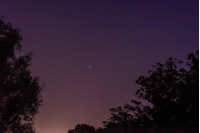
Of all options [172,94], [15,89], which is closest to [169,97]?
[172,94]

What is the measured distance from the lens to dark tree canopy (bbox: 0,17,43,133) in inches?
861

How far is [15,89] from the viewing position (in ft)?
73.8

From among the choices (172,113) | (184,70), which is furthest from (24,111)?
(184,70)

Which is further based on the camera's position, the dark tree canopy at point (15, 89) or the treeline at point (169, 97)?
the treeline at point (169, 97)

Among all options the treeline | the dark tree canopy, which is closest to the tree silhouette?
the treeline

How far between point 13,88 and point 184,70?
33442mm

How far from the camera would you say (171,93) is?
1686 inches

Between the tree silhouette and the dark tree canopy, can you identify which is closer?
the dark tree canopy

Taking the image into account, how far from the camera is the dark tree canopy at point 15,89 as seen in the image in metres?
21.9

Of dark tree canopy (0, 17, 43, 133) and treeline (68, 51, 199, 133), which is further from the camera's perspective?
treeline (68, 51, 199, 133)

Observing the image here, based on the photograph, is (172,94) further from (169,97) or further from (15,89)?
(15,89)

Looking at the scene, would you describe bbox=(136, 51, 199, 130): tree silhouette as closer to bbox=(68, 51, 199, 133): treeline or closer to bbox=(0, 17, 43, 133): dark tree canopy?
bbox=(68, 51, 199, 133): treeline

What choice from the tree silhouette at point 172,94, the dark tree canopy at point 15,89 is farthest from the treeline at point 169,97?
the dark tree canopy at point 15,89

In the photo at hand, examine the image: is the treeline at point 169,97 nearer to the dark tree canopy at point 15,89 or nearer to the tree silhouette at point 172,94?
the tree silhouette at point 172,94
